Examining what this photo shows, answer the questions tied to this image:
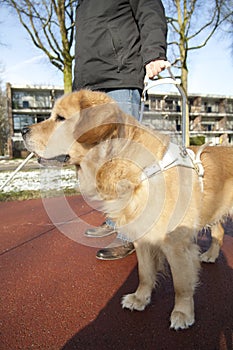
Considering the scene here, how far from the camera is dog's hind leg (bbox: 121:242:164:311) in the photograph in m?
2.12

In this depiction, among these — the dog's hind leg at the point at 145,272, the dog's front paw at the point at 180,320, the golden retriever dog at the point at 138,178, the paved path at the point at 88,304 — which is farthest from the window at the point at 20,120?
the dog's front paw at the point at 180,320

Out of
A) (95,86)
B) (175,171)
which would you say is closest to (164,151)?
(175,171)

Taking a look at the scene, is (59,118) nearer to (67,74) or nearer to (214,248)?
(214,248)

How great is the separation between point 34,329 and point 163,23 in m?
2.36

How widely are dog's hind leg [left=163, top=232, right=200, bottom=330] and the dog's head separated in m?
0.82

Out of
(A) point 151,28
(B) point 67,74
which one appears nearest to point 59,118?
(A) point 151,28

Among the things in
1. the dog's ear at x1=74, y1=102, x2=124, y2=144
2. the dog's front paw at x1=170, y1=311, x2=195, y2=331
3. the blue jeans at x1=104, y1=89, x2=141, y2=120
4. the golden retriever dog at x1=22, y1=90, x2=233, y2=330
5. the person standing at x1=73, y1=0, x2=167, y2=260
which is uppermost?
the person standing at x1=73, y1=0, x2=167, y2=260

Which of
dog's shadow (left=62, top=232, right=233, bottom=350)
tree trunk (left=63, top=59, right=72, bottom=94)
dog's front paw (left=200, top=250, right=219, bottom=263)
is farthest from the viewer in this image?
tree trunk (left=63, top=59, right=72, bottom=94)

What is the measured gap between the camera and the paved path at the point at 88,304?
1715mm

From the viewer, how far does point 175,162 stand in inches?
74.8

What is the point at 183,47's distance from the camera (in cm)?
1424

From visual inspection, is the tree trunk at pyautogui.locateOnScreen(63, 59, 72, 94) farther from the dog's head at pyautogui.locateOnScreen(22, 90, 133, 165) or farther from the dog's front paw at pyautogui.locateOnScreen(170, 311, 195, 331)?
the dog's front paw at pyautogui.locateOnScreen(170, 311, 195, 331)

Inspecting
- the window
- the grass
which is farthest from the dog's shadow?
the window

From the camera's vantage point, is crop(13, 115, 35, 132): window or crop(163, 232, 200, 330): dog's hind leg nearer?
crop(163, 232, 200, 330): dog's hind leg
